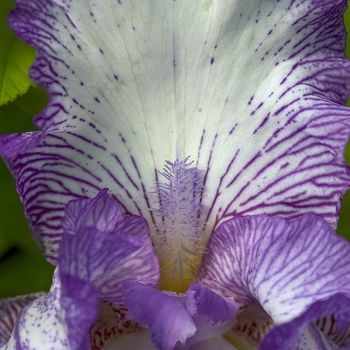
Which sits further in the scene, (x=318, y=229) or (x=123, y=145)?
(x=123, y=145)

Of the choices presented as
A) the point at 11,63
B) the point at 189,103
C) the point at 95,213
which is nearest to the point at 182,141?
the point at 189,103

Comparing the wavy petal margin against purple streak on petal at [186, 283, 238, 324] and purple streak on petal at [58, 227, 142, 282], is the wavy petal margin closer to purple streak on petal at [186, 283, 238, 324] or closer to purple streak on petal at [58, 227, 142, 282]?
purple streak on petal at [186, 283, 238, 324]

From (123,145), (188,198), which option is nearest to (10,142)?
(123,145)

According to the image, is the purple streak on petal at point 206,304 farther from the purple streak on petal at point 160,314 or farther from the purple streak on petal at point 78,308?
the purple streak on petal at point 78,308

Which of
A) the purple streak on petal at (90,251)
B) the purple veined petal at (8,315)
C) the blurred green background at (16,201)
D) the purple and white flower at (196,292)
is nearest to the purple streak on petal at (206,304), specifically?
the purple and white flower at (196,292)

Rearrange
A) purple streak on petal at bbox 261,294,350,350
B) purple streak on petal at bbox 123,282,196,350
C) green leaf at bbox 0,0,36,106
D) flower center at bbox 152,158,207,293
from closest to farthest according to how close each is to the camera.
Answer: purple streak on petal at bbox 261,294,350,350, purple streak on petal at bbox 123,282,196,350, flower center at bbox 152,158,207,293, green leaf at bbox 0,0,36,106

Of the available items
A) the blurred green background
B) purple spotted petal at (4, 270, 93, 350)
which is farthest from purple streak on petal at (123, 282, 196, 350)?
the blurred green background

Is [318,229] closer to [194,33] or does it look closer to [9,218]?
[194,33]

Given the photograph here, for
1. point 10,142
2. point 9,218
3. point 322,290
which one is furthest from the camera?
point 9,218
